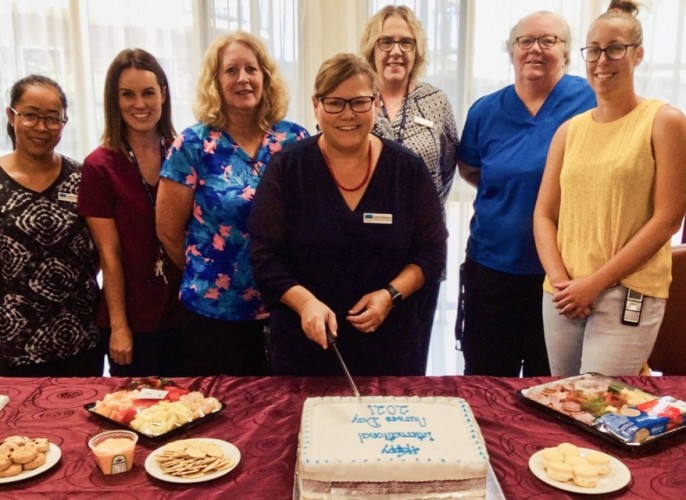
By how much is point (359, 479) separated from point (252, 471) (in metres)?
0.27

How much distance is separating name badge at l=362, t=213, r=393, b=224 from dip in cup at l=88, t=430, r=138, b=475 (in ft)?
2.60

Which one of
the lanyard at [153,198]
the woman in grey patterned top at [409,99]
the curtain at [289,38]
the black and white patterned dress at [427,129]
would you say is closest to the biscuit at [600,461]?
the woman in grey patterned top at [409,99]

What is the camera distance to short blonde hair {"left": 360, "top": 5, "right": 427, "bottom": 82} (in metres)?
2.29

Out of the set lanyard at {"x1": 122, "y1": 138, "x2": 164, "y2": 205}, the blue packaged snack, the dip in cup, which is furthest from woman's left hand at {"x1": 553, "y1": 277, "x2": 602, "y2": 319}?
lanyard at {"x1": 122, "y1": 138, "x2": 164, "y2": 205}

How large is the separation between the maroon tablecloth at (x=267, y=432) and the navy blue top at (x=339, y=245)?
Result: 0.64ft

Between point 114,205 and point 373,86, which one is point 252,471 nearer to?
point 373,86

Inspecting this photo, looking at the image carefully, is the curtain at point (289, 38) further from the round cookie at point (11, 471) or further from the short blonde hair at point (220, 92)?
the round cookie at point (11, 471)

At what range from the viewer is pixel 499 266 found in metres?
2.20

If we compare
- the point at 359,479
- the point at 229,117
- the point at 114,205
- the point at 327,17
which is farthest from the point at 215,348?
the point at 327,17

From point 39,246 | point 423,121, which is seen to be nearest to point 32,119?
point 39,246

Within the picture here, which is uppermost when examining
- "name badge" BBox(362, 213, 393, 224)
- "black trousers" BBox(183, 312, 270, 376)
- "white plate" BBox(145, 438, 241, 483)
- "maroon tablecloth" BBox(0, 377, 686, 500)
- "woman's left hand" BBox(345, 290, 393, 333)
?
"name badge" BBox(362, 213, 393, 224)

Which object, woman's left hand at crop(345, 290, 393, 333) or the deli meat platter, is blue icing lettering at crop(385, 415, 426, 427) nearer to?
the deli meat platter

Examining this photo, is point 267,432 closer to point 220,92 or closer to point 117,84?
point 220,92

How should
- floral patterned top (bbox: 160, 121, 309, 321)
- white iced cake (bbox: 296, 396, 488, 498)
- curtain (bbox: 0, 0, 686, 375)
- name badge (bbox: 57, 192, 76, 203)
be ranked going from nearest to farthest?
white iced cake (bbox: 296, 396, 488, 498)
floral patterned top (bbox: 160, 121, 309, 321)
name badge (bbox: 57, 192, 76, 203)
curtain (bbox: 0, 0, 686, 375)
